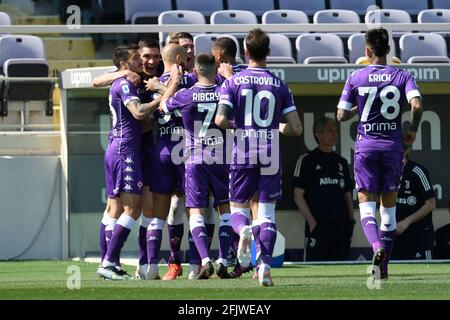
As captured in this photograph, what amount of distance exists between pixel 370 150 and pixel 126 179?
2.27 m

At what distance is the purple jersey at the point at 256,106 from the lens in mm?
10492

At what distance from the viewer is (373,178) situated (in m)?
11.2

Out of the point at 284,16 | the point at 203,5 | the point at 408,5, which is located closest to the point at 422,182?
the point at 284,16

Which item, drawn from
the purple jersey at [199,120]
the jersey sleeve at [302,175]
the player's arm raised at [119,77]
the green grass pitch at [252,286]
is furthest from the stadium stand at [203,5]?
the purple jersey at [199,120]

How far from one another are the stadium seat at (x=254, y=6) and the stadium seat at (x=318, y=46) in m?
2.63

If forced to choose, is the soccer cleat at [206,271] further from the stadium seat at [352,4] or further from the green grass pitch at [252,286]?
the stadium seat at [352,4]

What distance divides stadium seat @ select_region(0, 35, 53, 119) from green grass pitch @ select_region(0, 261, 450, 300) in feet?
11.6

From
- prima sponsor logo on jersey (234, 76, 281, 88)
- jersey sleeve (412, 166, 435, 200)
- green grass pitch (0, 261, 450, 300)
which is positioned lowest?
green grass pitch (0, 261, 450, 300)

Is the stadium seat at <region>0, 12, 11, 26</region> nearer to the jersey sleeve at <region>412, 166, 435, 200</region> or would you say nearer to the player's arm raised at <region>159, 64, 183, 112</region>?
the jersey sleeve at <region>412, 166, 435, 200</region>

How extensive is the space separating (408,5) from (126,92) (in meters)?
10.7

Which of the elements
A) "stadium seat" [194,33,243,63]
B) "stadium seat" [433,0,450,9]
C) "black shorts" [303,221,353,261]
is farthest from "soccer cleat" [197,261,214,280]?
"stadium seat" [433,0,450,9]

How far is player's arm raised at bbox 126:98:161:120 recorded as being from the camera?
11383 mm
